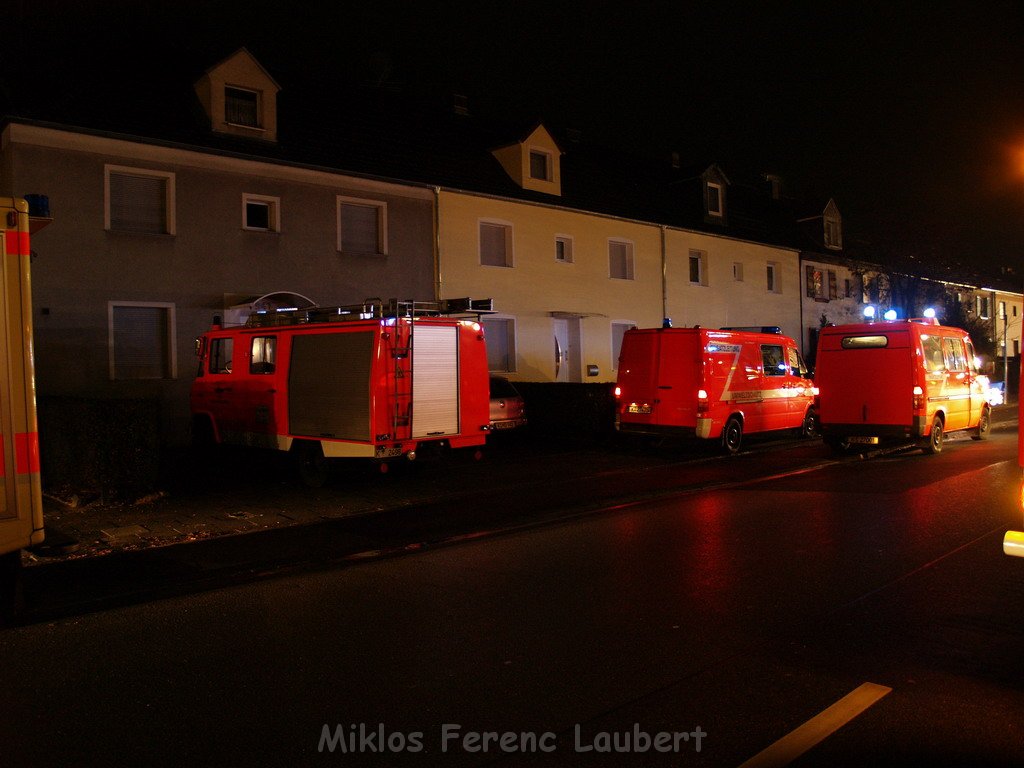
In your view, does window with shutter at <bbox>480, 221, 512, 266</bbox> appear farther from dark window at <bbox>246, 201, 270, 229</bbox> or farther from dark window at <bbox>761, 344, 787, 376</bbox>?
dark window at <bbox>761, 344, 787, 376</bbox>

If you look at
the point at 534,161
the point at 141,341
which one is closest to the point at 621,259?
the point at 534,161

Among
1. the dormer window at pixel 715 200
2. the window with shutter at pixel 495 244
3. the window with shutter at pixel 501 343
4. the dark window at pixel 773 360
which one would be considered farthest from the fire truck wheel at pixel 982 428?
the dormer window at pixel 715 200

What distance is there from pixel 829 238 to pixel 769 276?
6.28 metres

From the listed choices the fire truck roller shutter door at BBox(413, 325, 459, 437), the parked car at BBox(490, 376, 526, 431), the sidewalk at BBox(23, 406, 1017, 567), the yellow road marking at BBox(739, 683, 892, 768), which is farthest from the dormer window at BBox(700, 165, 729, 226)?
the yellow road marking at BBox(739, 683, 892, 768)

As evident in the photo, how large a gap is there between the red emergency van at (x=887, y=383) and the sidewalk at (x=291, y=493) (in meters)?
1.03

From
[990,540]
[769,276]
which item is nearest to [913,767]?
[990,540]

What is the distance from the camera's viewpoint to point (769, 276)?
33125 mm

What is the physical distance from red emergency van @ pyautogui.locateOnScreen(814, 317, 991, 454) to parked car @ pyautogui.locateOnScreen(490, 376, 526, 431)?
5.69 m

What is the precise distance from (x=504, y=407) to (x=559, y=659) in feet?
35.5

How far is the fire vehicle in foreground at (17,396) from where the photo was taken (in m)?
5.57

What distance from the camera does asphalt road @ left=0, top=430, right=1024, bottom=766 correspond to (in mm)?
4020

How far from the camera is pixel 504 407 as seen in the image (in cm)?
1588

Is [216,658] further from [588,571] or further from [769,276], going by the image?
[769,276]

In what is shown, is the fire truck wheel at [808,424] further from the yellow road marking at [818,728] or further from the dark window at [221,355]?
the yellow road marking at [818,728]
